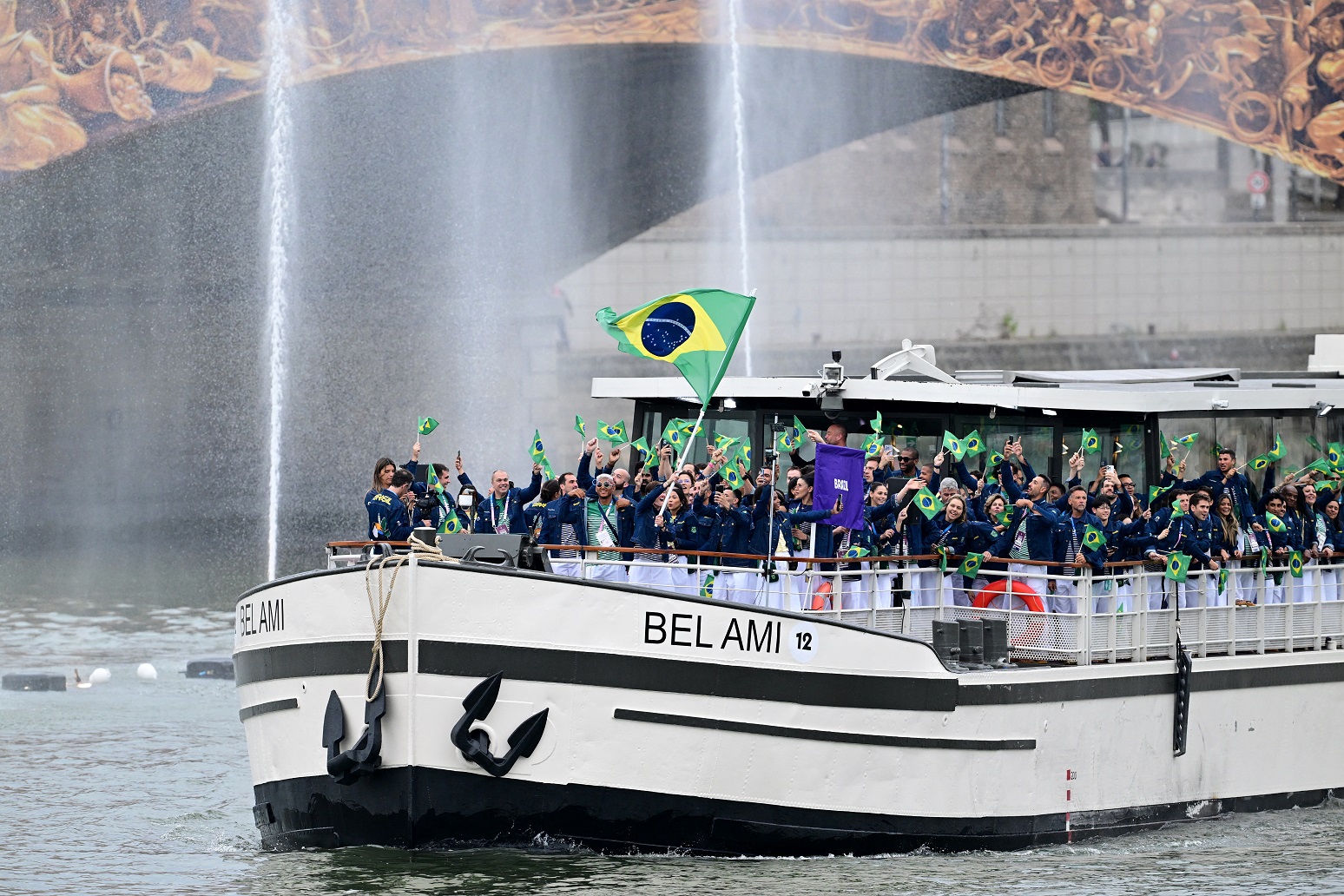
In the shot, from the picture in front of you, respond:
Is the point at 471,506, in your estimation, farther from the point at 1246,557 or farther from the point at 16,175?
the point at 16,175

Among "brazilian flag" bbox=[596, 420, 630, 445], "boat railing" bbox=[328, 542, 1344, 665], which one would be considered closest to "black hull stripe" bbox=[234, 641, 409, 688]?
"boat railing" bbox=[328, 542, 1344, 665]

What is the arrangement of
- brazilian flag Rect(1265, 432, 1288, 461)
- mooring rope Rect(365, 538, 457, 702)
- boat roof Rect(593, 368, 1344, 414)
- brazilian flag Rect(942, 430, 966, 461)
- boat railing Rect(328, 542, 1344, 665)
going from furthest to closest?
brazilian flag Rect(1265, 432, 1288, 461)
boat roof Rect(593, 368, 1344, 414)
brazilian flag Rect(942, 430, 966, 461)
boat railing Rect(328, 542, 1344, 665)
mooring rope Rect(365, 538, 457, 702)

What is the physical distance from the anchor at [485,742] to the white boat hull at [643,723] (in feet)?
0.20

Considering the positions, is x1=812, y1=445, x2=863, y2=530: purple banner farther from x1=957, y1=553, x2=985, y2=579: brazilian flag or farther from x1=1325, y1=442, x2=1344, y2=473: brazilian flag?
x1=1325, y1=442, x2=1344, y2=473: brazilian flag

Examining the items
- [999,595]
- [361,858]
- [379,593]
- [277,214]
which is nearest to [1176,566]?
[999,595]

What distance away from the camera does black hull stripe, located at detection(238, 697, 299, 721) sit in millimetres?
16188

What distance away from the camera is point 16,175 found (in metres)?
42.4

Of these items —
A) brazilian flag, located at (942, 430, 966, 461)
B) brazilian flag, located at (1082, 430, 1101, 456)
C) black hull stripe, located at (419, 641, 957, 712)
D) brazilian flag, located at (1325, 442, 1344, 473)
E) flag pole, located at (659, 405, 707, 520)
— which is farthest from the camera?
brazilian flag, located at (1325, 442, 1344, 473)

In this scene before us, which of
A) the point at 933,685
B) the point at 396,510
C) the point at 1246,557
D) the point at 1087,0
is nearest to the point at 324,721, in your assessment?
the point at 396,510

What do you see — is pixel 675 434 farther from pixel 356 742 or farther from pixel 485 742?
pixel 356 742

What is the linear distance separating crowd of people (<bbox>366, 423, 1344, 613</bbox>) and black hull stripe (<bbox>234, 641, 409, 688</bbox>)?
141 cm

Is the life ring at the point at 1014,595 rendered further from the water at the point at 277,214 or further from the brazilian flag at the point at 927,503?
the water at the point at 277,214

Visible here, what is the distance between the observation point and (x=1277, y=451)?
1944 centimetres

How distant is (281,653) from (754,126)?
31.9 meters
